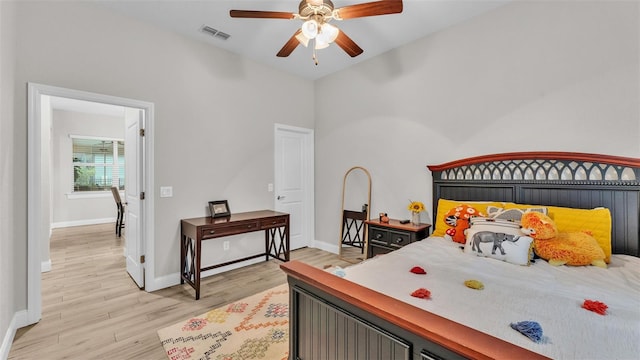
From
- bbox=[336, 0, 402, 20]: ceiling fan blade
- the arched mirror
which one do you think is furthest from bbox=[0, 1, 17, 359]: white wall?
the arched mirror

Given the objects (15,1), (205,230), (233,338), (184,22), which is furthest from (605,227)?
(15,1)

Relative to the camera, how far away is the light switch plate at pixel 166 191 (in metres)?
3.17

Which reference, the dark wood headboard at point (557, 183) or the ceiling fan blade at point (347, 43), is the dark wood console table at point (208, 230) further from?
the ceiling fan blade at point (347, 43)

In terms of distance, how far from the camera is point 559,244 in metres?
1.93

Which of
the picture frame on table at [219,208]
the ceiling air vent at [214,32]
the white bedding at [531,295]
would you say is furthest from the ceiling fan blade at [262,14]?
the picture frame on table at [219,208]

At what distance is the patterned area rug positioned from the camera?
202 centimetres

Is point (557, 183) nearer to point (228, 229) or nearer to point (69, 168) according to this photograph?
point (228, 229)

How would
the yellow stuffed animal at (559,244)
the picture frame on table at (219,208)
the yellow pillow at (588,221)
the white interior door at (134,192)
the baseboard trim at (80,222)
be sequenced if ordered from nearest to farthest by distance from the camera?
the yellow stuffed animal at (559,244)
the yellow pillow at (588,221)
the white interior door at (134,192)
the picture frame on table at (219,208)
the baseboard trim at (80,222)

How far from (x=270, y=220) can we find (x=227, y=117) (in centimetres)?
154

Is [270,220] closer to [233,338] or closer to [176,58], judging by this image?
[233,338]

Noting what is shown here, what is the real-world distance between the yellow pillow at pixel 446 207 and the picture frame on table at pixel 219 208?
2.56 m

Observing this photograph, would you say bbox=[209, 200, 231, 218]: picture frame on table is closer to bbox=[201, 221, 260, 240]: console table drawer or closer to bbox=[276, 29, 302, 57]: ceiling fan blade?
bbox=[201, 221, 260, 240]: console table drawer

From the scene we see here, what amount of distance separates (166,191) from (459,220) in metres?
3.20

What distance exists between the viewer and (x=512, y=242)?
1.97m
